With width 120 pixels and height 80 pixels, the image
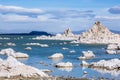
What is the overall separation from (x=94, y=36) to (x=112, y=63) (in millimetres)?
105618

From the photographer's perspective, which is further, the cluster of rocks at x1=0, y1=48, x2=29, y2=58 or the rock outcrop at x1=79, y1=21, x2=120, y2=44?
the rock outcrop at x1=79, y1=21, x2=120, y2=44

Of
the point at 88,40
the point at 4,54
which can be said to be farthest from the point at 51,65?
the point at 88,40

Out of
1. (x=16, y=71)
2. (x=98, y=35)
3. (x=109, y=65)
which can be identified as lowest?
(x=109, y=65)

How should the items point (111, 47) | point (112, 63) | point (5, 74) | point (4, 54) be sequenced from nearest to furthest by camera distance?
point (5, 74), point (112, 63), point (4, 54), point (111, 47)

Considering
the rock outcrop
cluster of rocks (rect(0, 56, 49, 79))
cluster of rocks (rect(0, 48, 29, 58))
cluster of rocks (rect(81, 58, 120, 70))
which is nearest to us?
cluster of rocks (rect(0, 56, 49, 79))

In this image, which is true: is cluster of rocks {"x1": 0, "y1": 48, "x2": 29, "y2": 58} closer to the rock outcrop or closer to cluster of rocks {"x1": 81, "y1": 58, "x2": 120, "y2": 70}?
cluster of rocks {"x1": 81, "y1": 58, "x2": 120, "y2": 70}

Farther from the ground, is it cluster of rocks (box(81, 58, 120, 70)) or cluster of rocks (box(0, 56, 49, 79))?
cluster of rocks (box(0, 56, 49, 79))

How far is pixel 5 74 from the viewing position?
49.1 m

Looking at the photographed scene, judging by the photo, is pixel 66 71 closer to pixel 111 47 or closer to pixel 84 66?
pixel 84 66

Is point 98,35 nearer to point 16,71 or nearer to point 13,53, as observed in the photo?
point 13,53

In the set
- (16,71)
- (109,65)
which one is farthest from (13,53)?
(16,71)

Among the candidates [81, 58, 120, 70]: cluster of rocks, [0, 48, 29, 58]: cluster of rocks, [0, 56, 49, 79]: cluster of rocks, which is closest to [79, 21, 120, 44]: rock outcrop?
[0, 48, 29, 58]: cluster of rocks

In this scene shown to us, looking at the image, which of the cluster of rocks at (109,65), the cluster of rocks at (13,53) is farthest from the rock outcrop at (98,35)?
the cluster of rocks at (109,65)

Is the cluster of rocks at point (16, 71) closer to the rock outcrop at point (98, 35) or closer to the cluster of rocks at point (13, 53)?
the cluster of rocks at point (13, 53)
